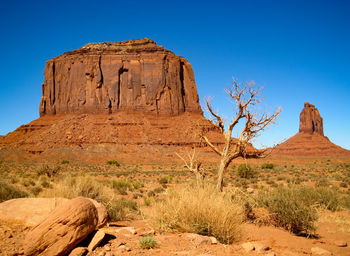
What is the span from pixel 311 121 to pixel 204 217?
384ft

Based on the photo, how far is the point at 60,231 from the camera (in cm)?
377

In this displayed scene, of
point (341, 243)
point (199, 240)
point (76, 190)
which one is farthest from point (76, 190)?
point (341, 243)

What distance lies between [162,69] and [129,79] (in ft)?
29.2

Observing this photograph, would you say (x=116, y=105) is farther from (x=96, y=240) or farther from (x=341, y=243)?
(x=96, y=240)

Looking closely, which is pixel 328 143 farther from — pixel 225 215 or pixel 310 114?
pixel 225 215

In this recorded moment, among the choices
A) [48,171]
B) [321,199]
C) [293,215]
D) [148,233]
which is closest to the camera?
[148,233]

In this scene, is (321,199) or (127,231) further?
(321,199)

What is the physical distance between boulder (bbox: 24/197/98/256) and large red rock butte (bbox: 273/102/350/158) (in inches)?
3556

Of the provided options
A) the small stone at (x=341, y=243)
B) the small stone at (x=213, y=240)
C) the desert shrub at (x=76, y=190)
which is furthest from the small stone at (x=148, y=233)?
the small stone at (x=341, y=243)

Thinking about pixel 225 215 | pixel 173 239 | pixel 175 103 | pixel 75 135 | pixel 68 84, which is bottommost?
pixel 173 239

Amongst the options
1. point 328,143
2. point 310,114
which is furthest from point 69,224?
point 310,114

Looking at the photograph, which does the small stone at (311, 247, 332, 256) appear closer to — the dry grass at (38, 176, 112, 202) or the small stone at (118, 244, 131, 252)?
the small stone at (118, 244, 131, 252)

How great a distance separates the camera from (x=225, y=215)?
500 cm

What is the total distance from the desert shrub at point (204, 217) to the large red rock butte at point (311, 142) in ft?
290
